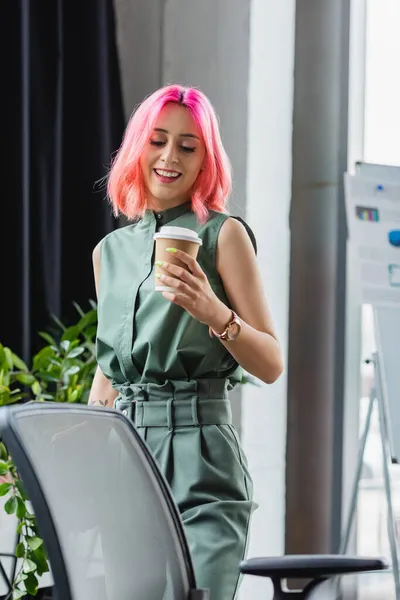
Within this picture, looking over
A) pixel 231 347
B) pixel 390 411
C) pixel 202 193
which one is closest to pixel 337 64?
pixel 390 411

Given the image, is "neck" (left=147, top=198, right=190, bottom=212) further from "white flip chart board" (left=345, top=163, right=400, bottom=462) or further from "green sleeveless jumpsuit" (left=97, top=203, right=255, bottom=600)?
"white flip chart board" (left=345, top=163, right=400, bottom=462)

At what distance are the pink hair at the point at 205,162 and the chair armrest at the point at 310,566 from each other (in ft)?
2.41

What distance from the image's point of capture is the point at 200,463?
1727 millimetres

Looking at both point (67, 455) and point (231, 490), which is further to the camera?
point (231, 490)

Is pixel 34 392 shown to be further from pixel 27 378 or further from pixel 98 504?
pixel 98 504

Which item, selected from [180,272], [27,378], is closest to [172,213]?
[180,272]

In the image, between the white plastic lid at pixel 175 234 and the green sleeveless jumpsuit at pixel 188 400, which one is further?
the green sleeveless jumpsuit at pixel 188 400

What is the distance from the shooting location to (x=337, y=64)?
388cm

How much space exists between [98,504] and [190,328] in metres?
0.59

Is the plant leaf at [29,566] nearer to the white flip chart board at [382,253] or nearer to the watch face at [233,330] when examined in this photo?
the watch face at [233,330]

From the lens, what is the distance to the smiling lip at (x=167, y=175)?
6.06 ft

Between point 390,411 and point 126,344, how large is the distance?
1802 millimetres

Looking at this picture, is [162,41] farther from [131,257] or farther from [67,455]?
[67,455]

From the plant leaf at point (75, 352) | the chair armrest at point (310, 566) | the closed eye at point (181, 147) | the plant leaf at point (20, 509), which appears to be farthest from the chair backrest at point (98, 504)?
the plant leaf at point (75, 352)
